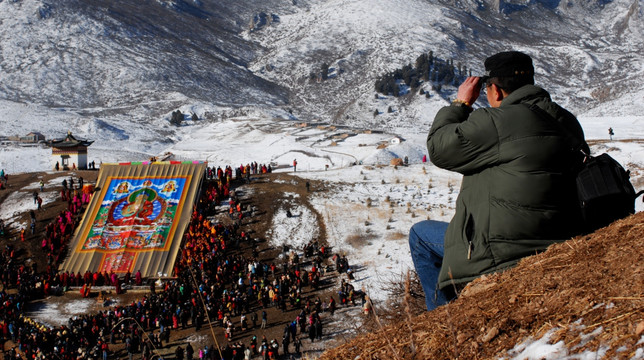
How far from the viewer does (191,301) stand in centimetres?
2469

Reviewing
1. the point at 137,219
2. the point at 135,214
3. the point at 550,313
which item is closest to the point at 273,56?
the point at 135,214

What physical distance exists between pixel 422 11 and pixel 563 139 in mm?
204073

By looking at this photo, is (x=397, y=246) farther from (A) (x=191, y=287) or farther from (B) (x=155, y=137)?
(B) (x=155, y=137)

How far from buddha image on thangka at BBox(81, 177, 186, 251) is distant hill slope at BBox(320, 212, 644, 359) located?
104 feet

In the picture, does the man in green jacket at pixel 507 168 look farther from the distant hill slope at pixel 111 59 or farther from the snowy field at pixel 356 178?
the distant hill slope at pixel 111 59

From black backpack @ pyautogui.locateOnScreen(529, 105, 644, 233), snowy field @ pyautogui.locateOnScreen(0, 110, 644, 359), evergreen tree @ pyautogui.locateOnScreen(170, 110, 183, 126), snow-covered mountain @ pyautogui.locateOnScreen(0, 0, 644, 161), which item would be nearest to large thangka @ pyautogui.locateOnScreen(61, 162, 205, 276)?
snowy field @ pyautogui.locateOnScreen(0, 110, 644, 359)

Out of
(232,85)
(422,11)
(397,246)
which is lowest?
(397,246)

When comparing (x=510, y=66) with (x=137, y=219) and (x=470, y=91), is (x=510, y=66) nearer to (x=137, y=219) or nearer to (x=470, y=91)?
(x=470, y=91)

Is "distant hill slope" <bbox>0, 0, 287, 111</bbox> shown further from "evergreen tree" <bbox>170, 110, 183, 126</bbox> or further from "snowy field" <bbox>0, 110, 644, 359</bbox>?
"snowy field" <bbox>0, 110, 644, 359</bbox>

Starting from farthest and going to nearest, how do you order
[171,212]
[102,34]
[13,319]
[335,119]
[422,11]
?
1. [422,11]
2. [102,34]
3. [335,119]
4. [171,212]
5. [13,319]

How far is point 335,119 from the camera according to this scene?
4707 inches

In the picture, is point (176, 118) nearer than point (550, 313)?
No

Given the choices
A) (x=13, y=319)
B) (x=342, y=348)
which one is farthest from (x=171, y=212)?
(x=342, y=348)

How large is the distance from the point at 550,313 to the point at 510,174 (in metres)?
1.03
